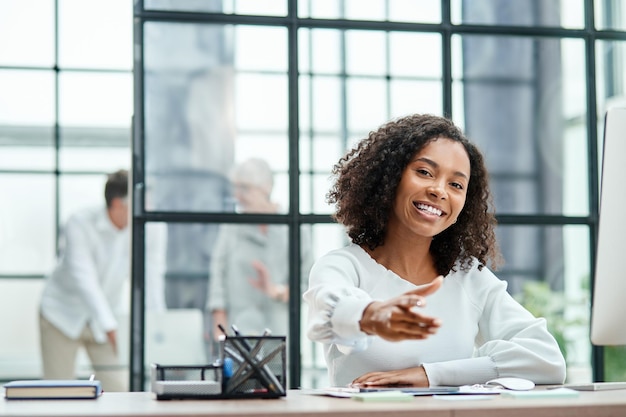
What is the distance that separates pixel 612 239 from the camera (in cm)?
197

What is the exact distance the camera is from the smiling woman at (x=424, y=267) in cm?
212

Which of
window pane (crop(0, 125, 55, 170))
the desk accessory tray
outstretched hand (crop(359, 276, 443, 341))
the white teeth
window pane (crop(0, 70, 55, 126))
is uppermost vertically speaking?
window pane (crop(0, 70, 55, 126))

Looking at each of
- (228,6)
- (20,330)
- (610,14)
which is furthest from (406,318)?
(20,330)

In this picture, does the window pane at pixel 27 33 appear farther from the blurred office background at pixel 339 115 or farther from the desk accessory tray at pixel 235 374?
the desk accessory tray at pixel 235 374

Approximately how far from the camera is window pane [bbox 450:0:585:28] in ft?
12.2

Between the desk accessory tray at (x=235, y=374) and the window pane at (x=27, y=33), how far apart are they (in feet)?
17.9

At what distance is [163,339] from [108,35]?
13.9 ft

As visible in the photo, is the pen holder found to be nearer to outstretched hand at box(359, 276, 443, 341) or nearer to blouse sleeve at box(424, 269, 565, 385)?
outstretched hand at box(359, 276, 443, 341)

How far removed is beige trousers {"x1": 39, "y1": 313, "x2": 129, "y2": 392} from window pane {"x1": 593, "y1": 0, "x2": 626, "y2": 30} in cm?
300

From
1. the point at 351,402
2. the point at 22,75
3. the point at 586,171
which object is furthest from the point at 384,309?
the point at 22,75

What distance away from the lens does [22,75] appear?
6832mm

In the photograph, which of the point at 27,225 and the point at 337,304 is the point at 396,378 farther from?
the point at 27,225

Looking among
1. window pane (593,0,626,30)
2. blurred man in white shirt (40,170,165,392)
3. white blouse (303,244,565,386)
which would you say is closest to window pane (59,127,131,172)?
blurred man in white shirt (40,170,165,392)

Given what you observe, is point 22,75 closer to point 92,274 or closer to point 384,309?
point 92,274
